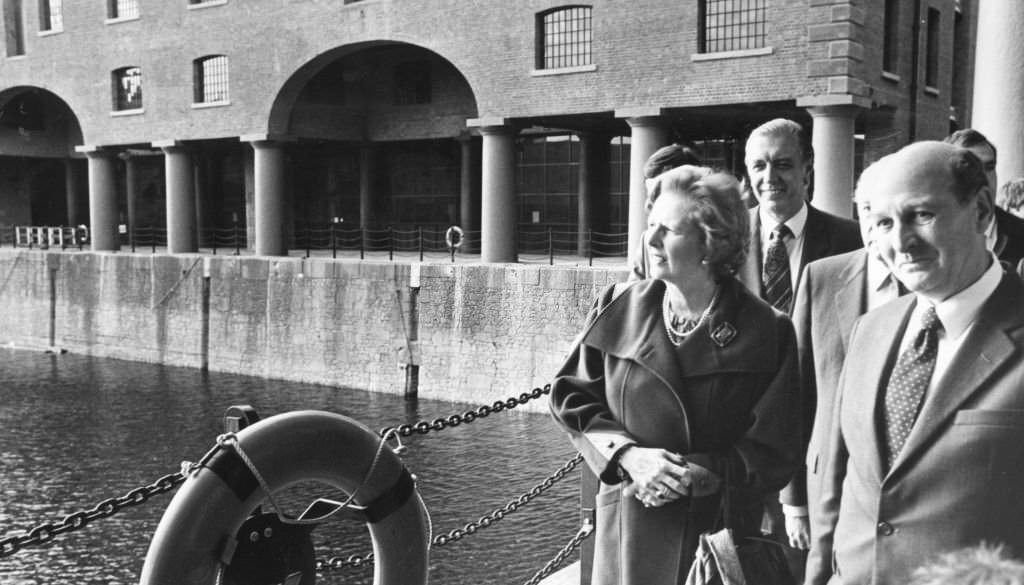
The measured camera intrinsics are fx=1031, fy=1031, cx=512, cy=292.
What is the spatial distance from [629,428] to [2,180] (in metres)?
38.2

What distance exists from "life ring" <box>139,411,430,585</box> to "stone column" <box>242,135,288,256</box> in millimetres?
22500

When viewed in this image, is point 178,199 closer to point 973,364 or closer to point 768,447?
point 768,447

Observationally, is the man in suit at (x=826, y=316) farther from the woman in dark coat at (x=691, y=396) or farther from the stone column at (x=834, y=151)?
the stone column at (x=834, y=151)

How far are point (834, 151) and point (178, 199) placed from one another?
17.5 metres

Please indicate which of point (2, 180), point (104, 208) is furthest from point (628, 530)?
point (2, 180)

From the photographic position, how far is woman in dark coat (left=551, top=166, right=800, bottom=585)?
278cm

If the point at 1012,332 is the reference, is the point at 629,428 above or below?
below

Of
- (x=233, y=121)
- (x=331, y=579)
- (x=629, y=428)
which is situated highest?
(x=233, y=121)

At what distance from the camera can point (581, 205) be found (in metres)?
25.6

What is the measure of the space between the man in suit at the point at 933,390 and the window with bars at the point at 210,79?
85.2 ft

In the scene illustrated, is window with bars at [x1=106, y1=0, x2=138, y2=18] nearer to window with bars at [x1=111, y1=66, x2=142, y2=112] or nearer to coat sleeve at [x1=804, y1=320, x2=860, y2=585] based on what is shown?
window with bars at [x1=111, y1=66, x2=142, y2=112]

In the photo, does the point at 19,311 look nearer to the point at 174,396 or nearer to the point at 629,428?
the point at 174,396

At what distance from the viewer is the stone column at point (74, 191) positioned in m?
35.8

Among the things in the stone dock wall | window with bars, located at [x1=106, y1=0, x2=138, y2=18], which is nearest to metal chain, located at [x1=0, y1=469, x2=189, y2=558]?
the stone dock wall
